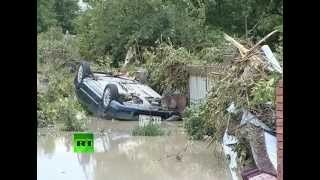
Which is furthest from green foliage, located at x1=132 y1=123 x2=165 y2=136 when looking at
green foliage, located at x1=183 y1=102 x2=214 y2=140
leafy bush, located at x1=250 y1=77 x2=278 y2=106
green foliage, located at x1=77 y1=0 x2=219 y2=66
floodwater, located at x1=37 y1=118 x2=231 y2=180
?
leafy bush, located at x1=250 y1=77 x2=278 y2=106

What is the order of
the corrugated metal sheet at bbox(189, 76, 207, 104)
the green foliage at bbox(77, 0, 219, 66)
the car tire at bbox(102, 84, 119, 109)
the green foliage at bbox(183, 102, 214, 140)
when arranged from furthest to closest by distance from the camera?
the car tire at bbox(102, 84, 119, 109) < the corrugated metal sheet at bbox(189, 76, 207, 104) < the green foliage at bbox(183, 102, 214, 140) < the green foliage at bbox(77, 0, 219, 66)

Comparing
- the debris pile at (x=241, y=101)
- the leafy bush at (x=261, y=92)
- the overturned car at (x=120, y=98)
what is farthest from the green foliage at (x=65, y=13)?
the leafy bush at (x=261, y=92)

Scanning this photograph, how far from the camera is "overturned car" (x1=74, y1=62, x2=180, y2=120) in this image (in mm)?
1861

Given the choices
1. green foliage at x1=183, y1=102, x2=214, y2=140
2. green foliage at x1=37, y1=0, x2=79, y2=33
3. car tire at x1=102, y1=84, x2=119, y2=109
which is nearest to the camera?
green foliage at x1=37, y1=0, x2=79, y2=33

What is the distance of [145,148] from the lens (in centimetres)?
187

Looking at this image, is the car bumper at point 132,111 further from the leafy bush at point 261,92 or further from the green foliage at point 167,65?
the leafy bush at point 261,92

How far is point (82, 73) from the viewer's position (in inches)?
68.1

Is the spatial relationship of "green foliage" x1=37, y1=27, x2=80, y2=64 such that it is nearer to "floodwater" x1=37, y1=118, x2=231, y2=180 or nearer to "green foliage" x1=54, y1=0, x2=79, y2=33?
"green foliage" x1=54, y1=0, x2=79, y2=33

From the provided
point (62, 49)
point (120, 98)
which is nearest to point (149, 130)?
point (120, 98)

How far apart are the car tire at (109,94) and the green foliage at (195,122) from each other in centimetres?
34

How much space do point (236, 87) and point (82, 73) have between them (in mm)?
644

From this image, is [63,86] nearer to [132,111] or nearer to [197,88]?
[132,111]
